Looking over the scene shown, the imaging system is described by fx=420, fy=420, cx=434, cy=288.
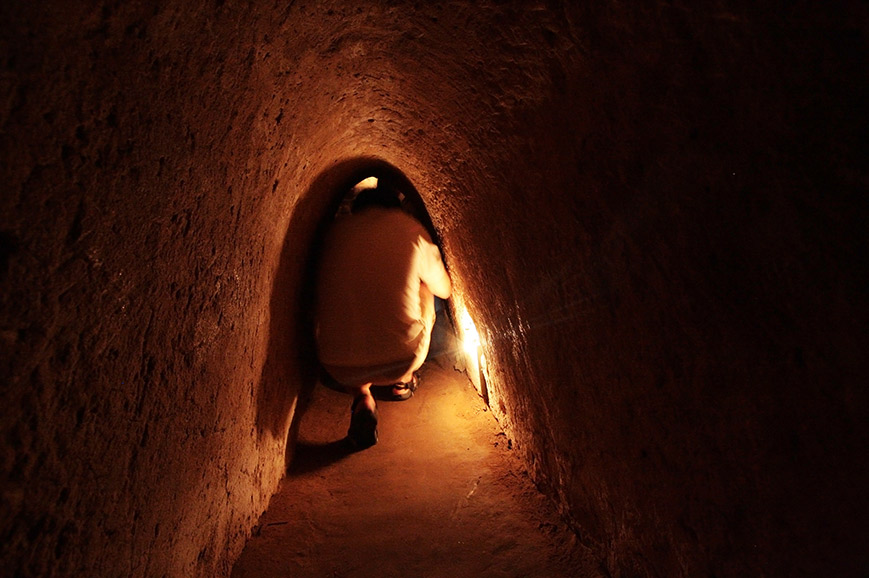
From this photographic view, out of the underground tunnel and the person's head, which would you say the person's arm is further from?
the underground tunnel

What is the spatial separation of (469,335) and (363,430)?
3.93ft

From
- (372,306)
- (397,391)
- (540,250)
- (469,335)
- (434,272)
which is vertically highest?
(540,250)

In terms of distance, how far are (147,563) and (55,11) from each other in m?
1.48

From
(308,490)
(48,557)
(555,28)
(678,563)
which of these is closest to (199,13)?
(555,28)

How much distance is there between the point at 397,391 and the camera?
→ 12.9ft

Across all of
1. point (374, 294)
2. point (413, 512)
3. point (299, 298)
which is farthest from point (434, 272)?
point (413, 512)

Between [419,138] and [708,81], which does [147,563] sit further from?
[419,138]

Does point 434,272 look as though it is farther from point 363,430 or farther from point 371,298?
point 363,430

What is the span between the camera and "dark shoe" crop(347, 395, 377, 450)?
318 cm

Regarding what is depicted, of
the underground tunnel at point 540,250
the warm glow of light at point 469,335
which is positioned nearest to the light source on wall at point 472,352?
the warm glow of light at point 469,335

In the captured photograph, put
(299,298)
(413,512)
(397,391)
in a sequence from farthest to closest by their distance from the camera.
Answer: (397,391) < (299,298) < (413,512)

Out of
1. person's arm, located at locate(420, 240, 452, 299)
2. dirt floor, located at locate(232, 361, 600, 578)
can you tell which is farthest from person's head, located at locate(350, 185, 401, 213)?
dirt floor, located at locate(232, 361, 600, 578)

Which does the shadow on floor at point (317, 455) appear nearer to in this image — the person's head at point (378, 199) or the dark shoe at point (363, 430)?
the dark shoe at point (363, 430)

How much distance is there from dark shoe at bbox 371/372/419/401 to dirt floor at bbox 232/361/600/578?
0.41 meters
